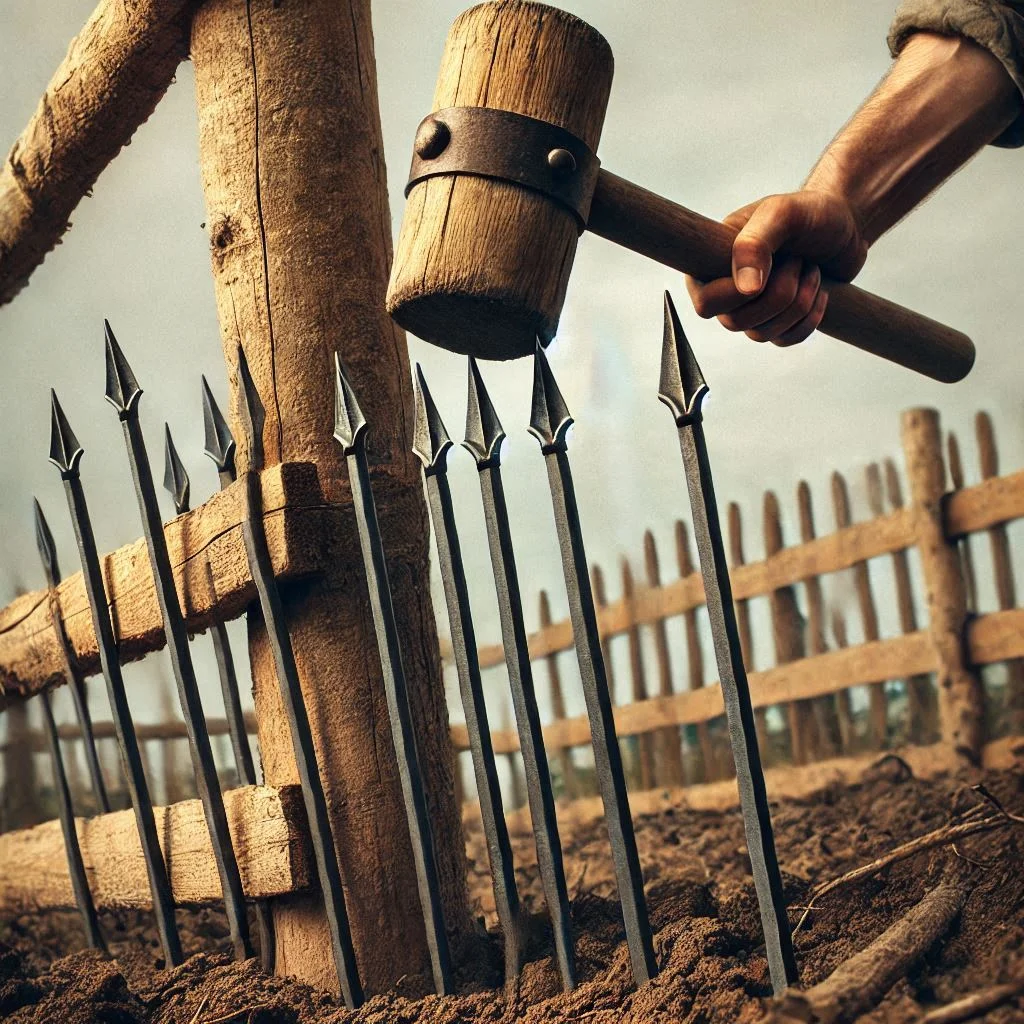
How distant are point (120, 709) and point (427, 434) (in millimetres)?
843

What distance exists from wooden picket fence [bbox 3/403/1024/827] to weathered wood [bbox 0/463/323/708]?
3.38 meters

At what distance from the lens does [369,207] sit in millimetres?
1787

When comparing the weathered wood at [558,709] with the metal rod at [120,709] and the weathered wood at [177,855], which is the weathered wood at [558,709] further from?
the metal rod at [120,709]

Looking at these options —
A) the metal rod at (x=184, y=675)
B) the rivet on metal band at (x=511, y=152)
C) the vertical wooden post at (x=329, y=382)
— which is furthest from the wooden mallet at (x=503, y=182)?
the metal rod at (x=184, y=675)

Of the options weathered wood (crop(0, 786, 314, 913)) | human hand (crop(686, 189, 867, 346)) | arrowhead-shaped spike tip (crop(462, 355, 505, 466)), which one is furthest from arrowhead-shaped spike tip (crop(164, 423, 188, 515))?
human hand (crop(686, 189, 867, 346))

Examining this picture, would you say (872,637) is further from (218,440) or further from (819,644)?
(218,440)

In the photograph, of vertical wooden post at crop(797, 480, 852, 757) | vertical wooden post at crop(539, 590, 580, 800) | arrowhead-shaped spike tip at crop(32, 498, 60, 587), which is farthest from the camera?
vertical wooden post at crop(539, 590, 580, 800)

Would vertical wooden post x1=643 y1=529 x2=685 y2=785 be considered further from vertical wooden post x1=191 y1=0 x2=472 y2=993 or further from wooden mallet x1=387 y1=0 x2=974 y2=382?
wooden mallet x1=387 y1=0 x2=974 y2=382

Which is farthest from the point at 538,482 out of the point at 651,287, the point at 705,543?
the point at 705,543

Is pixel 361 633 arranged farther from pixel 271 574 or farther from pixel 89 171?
pixel 89 171

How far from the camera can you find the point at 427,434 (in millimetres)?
1511

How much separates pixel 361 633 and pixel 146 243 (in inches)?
213

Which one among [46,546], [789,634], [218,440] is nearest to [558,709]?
[789,634]

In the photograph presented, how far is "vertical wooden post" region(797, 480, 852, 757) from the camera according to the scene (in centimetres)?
551
